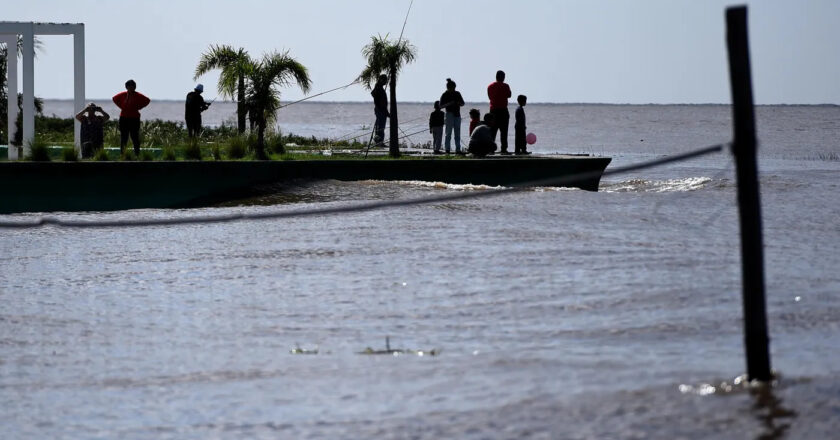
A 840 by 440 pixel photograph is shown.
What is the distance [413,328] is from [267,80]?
519 inches

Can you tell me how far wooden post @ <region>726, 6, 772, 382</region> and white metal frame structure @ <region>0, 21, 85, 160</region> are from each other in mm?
16492

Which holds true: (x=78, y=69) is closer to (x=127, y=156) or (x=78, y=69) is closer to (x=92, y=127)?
(x=92, y=127)

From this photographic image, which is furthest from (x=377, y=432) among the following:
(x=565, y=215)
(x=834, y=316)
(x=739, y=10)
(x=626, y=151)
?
(x=626, y=151)

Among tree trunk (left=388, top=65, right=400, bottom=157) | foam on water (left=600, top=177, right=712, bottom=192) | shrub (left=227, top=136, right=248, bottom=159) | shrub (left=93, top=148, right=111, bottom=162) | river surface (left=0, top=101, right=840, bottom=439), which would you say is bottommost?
river surface (left=0, top=101, right=840, bottom=439)

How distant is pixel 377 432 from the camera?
23.6 ft

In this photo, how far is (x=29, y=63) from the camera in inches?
855

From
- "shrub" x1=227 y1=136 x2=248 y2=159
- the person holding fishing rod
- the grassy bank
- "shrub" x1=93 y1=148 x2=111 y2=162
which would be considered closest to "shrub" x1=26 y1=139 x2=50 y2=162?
the grassy bank

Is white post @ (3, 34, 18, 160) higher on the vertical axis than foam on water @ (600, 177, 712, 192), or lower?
higher

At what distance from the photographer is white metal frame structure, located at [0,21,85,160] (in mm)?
21875

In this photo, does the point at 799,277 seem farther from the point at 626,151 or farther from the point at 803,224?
the point at 626,151

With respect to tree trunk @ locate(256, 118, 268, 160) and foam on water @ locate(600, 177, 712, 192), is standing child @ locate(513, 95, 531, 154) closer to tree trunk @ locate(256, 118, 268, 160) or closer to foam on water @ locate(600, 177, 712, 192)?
foam on water @ locate(600, 177, 712, 192)

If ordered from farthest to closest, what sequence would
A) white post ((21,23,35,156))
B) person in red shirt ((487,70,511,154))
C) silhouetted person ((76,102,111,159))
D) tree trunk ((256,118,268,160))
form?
person in red shirt ((487,70,511,154))
white post ((21,23,35,156))
silhouetted person ((76,102,111,159))
tree trunk ((256,118,268,160))

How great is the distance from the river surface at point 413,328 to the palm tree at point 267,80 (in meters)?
3.65

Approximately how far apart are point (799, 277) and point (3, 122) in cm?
2301
